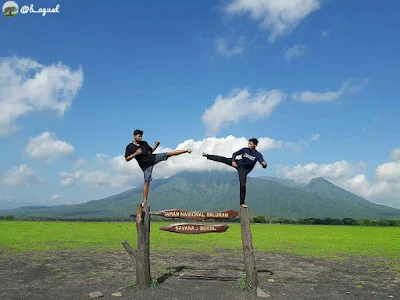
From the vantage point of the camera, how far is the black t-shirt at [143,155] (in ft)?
42.7

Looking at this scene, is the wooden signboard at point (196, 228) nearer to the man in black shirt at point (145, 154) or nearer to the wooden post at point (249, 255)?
the wooden post at point (249, 255)

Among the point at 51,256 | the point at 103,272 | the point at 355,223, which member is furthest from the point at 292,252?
the point at 355,223

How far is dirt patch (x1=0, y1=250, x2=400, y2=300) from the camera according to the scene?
13070 mm

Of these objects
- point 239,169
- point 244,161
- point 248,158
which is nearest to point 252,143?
point 248,158

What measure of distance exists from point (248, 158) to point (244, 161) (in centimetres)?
18

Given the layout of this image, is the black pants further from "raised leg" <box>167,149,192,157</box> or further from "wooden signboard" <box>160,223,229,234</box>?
"wooden signboard" <box>160,223,229,234</box>

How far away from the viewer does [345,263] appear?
2014cm

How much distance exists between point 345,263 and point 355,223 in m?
75.7

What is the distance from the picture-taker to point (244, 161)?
1309 cm

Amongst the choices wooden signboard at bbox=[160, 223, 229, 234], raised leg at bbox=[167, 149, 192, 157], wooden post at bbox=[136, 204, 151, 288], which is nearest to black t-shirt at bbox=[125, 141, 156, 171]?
raised leg at bbox=[167, 149, 192, 157]

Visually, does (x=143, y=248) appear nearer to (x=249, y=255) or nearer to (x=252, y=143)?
(x=249, y=255)

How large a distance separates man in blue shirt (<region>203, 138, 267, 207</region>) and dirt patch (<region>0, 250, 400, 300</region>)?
4.02 metres

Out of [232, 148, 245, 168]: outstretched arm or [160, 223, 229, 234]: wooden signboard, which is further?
[160, 223, 229, 234]: wooden signboard

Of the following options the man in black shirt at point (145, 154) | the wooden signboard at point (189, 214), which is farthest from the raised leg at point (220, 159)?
the wooden signboard at point (189, 214)
